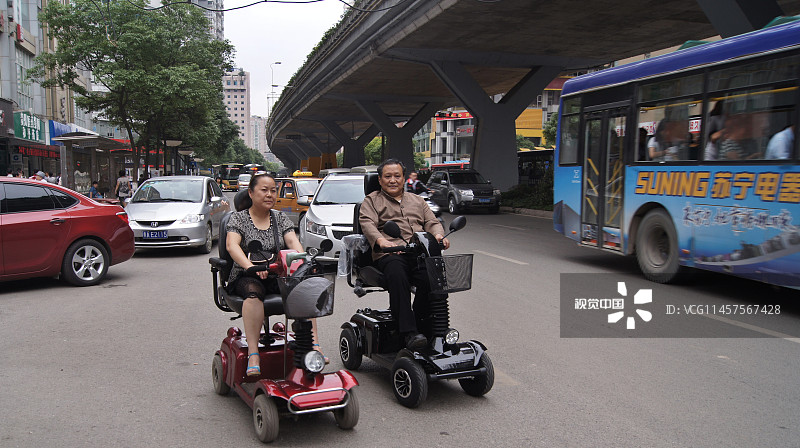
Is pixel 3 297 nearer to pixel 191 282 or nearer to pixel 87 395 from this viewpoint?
pixel 191 282

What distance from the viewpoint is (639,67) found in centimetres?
985

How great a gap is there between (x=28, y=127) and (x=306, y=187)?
64.6 feet

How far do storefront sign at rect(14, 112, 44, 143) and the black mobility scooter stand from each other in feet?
93.0

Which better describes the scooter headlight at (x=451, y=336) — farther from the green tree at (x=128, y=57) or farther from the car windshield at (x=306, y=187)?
the green tree at (x=128, y=57)

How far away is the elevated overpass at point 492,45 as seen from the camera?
20578 millimetres

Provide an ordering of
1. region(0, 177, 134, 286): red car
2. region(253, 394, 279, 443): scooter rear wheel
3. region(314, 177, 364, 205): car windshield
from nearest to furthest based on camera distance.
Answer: region(253, 394, 279, 443): scooter rear wheel
region(0, 177, 134, 286): red car
region(314, 177, 364, 205): car windshield

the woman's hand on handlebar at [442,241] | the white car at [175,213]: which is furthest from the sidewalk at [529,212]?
the woman's hand on handlebar at [442,241]

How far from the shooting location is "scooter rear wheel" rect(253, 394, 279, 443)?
11.9 ft

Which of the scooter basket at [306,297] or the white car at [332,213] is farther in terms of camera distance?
the white car at [332,213]

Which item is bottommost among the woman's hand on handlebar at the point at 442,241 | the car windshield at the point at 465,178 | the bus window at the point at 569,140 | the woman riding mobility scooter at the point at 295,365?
the woman riding mobility scooter at the point at 295,365

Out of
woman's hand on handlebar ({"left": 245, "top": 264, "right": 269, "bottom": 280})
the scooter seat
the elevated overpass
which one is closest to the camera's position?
woman's hand on handlebar ({"left": 245, "top": 264, "right": 269, "bottom": 280})

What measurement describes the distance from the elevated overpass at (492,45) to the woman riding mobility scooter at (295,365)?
14524mm

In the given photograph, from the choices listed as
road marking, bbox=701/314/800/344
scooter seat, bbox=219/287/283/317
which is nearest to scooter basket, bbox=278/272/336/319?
Result: scooter seat, bbox=219/287/283/317

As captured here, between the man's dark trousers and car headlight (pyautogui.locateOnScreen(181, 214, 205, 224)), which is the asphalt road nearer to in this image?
the man's dark trousers
